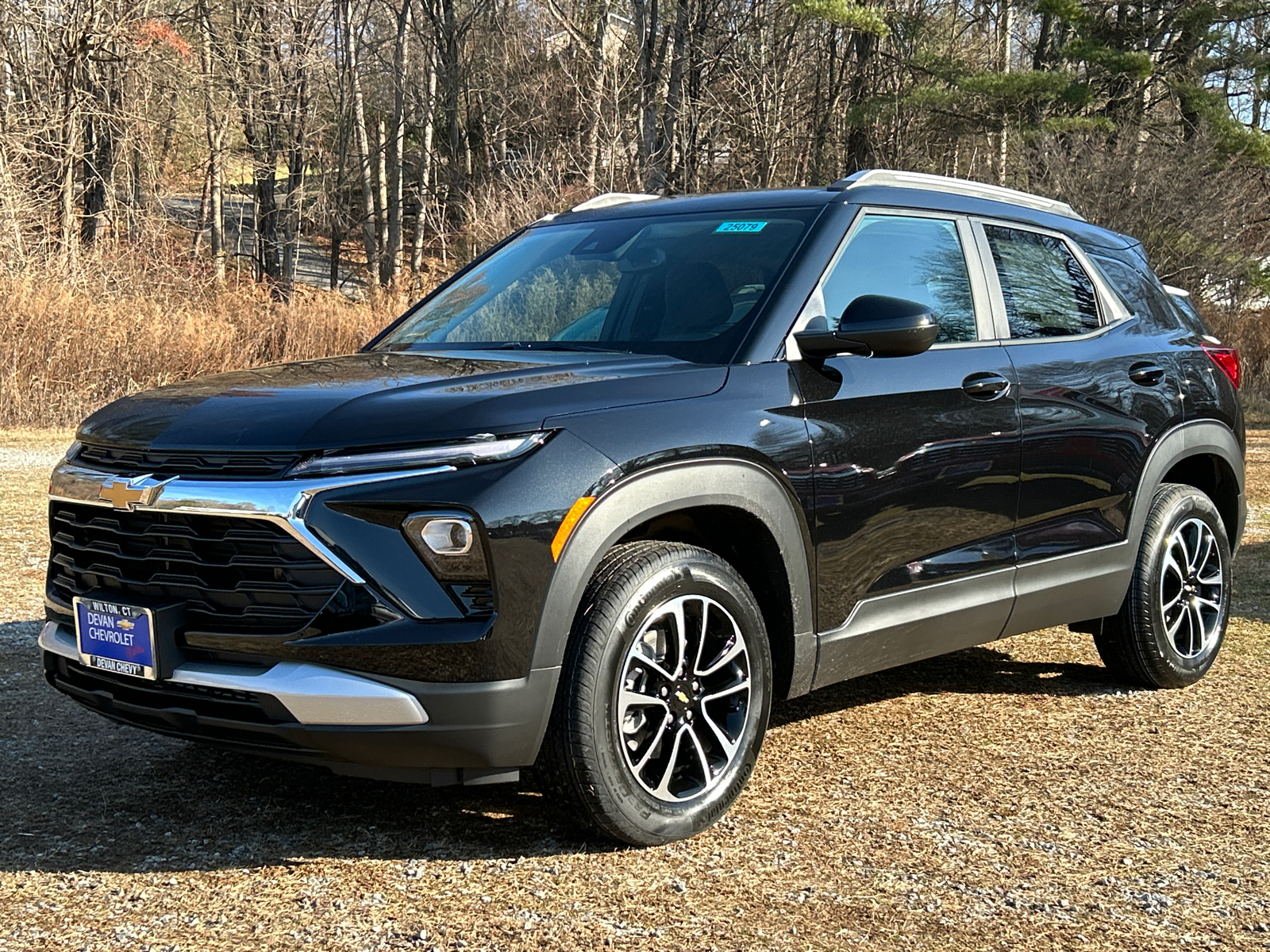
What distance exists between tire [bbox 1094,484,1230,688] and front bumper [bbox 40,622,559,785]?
3.05 meters

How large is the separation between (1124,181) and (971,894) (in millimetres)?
25085

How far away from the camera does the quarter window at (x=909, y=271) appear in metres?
4.39

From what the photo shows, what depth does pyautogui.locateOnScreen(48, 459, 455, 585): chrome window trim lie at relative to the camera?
319cm

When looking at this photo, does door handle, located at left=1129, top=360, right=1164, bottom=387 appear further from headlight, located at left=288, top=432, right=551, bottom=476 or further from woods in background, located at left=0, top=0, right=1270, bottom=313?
woods in background, located at left=0, top=0, right=1270, bottom=313

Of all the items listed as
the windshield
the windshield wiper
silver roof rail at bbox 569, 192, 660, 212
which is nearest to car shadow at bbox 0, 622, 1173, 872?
the windshield wiper

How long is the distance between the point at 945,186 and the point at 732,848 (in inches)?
103

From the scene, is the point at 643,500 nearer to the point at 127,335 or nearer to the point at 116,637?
the point at 116,637

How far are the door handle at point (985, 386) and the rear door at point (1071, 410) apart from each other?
4.7 inches

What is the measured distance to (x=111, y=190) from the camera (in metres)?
24.7

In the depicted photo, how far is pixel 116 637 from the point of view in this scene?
3.51m

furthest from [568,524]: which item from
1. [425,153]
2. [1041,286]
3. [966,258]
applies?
[425,153]

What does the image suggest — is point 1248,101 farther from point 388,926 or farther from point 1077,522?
point 388,926

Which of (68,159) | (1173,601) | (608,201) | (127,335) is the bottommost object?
(127,335)

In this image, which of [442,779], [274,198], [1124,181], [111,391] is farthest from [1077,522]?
[274,198]
